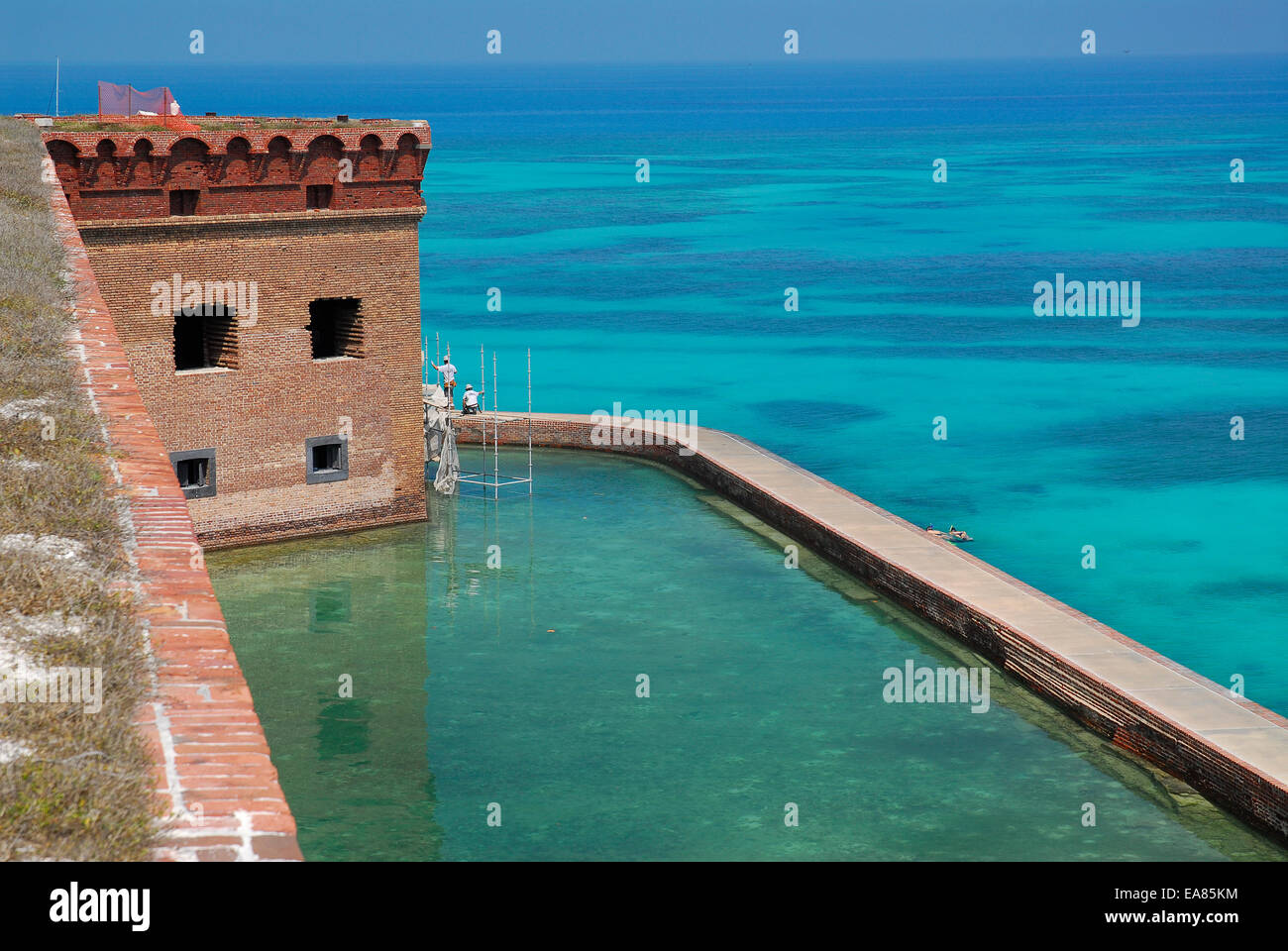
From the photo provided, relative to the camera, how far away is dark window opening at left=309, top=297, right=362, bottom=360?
27500 mm

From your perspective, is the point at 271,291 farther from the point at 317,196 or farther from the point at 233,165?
the point at 233,165

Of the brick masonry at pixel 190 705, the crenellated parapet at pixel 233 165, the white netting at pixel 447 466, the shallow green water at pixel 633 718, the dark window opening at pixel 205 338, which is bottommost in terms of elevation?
the shallow green water at pixel 633 718

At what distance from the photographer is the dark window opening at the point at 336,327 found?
27500mm

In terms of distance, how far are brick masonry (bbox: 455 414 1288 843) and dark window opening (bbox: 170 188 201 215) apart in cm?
1062

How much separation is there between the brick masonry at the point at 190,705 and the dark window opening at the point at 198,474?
15.6 metres

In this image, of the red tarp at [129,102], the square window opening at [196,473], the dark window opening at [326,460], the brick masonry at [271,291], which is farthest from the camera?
the red tarp at [129,102]

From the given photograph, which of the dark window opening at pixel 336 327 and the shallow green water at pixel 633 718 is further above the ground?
the dark window opening at pixel 336 327

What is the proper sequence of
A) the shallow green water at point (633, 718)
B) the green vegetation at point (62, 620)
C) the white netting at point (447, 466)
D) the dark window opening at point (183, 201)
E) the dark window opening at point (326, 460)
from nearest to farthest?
1. the green vegetation at point (62, 620)
2. the shallow green water at point (633, 718)
3. the dark window opening at point (183, 201)
4. the dark window opening at point (326, 460)
5. the white netting at point (447, 466)

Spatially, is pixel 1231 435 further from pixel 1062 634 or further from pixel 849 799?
pixel 849 799

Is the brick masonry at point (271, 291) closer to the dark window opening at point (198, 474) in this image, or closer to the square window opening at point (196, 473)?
the dark window opening at point (198, 474)

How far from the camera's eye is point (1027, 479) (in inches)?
1479

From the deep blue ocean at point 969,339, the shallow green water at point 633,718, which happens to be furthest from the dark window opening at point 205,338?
the deep blue ocean at point 969,339

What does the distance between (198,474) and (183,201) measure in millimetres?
4233
